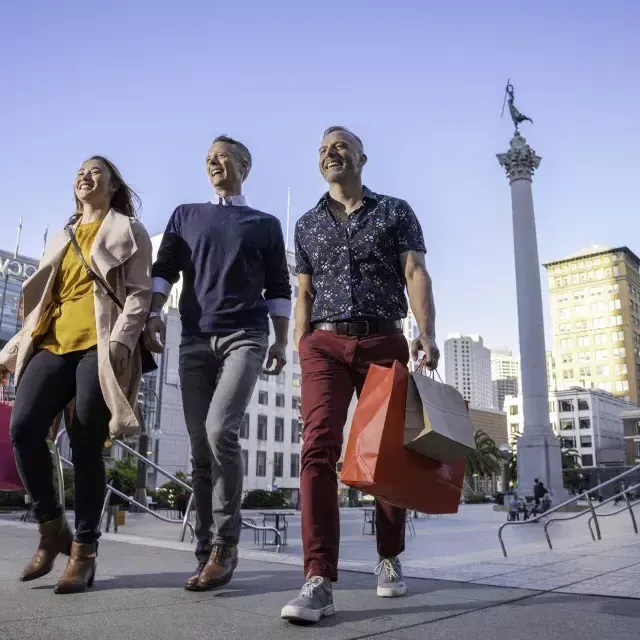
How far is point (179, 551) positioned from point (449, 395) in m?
3.67

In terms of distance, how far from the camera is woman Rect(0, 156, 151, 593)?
337cm

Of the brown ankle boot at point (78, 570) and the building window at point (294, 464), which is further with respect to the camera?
the building window at point (294, 464)

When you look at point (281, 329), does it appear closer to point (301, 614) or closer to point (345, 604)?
point (345, 604)

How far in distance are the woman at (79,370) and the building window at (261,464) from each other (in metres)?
60.6

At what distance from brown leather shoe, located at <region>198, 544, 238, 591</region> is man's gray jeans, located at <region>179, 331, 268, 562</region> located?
0.05m

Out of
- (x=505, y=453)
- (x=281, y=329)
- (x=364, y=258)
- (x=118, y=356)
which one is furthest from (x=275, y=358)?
(x=505, y=453)

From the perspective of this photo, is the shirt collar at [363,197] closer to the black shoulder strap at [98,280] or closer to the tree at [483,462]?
the black shoulder strap at [98,280]

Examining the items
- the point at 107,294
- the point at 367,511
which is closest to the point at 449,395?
the point at 107,294

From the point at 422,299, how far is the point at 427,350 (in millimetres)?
316

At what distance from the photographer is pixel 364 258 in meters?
3.66

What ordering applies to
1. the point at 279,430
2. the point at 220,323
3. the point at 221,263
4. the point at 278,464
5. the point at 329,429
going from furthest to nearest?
1. the point at 279,430
2. the point at 278,464
3. the point at 221,263
4. the point at 220,323
5. the point at 329,429

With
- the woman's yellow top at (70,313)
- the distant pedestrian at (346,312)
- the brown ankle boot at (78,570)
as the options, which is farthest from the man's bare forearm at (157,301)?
the brown ankle boot at (78,570)

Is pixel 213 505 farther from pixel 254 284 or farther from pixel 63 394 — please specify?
pixel 254 284

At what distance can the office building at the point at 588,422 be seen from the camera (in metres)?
105
